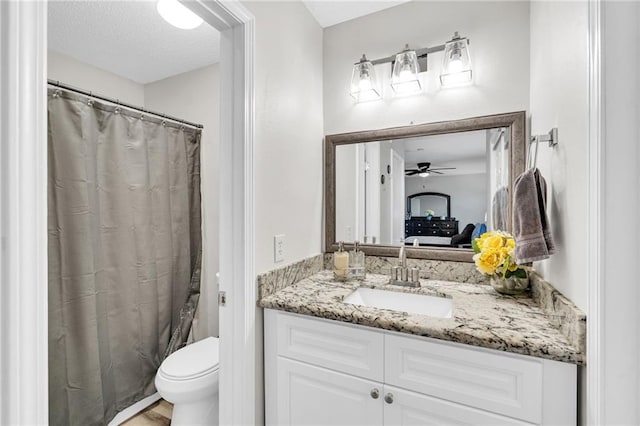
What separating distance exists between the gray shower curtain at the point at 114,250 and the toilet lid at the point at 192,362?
42 centimetres

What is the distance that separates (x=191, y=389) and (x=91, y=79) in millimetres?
2302

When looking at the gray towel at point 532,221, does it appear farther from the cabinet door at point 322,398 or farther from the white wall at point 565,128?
the cabinet door at point 322,398

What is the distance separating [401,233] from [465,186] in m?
0.40

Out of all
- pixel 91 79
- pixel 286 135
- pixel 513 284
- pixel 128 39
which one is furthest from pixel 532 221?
pixel 91 79

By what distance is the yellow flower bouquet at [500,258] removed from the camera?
1.18 metres

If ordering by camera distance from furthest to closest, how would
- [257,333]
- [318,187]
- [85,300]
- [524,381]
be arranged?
[318,187], [85,300], [257,333], [524,381]

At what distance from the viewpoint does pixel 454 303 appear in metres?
1.16

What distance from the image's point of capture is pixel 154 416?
5.94 ft

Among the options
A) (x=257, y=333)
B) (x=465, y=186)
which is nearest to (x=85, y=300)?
(x=257, y=333)

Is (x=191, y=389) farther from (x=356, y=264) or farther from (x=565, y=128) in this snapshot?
(x=565, y=128)

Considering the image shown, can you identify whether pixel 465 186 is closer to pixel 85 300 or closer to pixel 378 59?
pixel 378 59

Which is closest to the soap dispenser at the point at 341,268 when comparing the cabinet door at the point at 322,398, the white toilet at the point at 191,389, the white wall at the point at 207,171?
the cabinet door at the point at 322,398

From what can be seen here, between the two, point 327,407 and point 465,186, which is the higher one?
point 465,186
